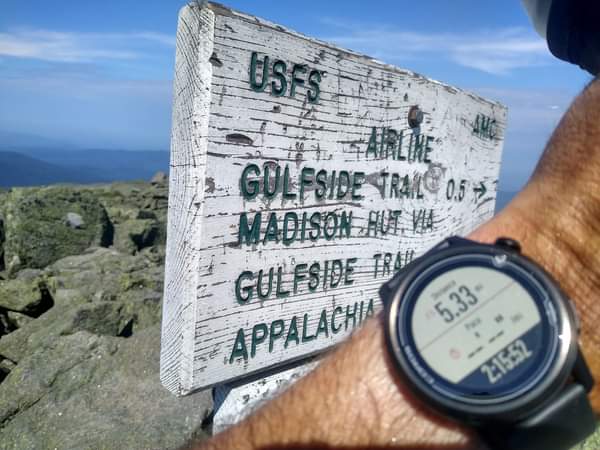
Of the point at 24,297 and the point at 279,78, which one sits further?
the point at 24,297

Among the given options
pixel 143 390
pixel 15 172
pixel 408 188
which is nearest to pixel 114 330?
pixel 143 390

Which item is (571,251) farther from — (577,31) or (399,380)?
(577,31)

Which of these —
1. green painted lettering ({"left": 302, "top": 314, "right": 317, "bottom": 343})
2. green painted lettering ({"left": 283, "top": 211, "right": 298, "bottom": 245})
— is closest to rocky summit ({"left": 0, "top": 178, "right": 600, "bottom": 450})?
green painted lettering ({"left": 302, "top": 314, "right": 317, "bottom": 343})

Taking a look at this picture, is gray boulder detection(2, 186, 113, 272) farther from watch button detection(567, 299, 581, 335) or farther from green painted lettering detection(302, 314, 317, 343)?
watch button detection(567, 299, 581, 335)

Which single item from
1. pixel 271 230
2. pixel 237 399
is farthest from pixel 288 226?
pixel 237 399

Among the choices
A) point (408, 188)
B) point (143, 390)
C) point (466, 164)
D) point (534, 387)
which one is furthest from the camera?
point (143, 390)

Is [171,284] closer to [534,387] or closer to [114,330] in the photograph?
[534,387]
